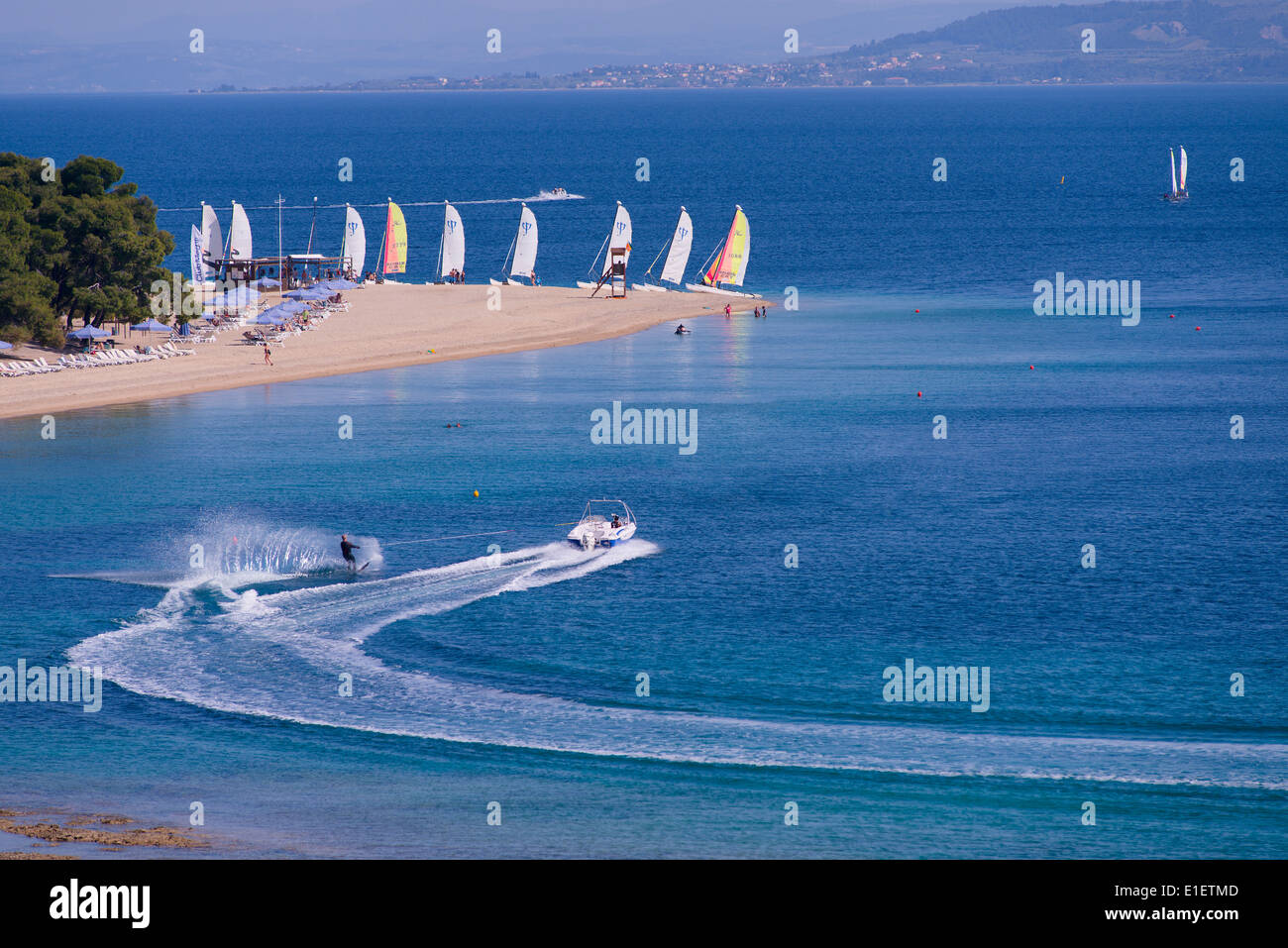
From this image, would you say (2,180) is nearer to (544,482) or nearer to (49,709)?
(544,482)

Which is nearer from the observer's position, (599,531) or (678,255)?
(599,531)

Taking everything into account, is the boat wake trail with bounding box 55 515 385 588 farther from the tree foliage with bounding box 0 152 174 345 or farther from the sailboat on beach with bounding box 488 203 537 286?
the sailboat on beach with bounding box 488 203 537 286

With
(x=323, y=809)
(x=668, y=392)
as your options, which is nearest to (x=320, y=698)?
(x=323, y=809)

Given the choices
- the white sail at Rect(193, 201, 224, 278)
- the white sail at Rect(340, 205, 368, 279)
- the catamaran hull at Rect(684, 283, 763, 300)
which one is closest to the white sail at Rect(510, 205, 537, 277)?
the white sail at Rect(340, 205, 368, 279)

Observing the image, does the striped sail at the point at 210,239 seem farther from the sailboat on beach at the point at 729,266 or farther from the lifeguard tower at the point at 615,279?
the sailboat on beach at the point at 729,266

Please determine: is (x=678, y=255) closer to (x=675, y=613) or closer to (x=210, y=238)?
(x=210, y=238)

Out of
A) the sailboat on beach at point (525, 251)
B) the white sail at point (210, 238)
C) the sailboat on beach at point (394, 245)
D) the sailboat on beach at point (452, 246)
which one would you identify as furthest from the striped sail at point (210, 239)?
the sailboat on beach at point (525, 251)

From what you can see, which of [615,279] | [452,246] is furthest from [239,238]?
[615,279]
